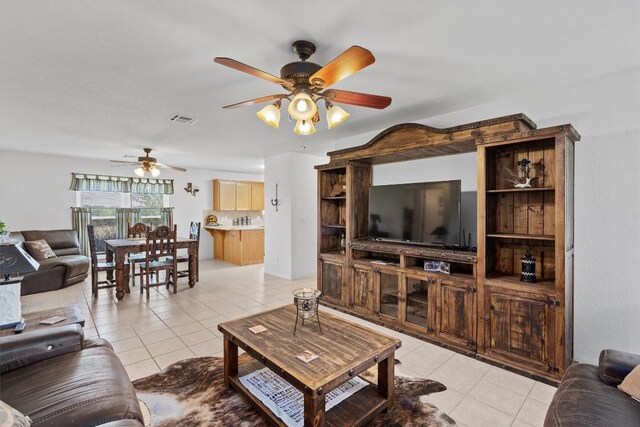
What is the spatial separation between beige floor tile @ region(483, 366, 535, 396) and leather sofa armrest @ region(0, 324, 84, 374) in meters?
2.93

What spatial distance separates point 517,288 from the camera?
2.59 metres

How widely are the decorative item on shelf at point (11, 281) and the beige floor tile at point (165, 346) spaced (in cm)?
110

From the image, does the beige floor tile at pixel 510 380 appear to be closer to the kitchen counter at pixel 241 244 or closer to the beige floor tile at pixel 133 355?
the beige floor tile at pixel 133 355

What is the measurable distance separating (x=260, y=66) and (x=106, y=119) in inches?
100

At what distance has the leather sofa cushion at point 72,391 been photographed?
1.29 metres

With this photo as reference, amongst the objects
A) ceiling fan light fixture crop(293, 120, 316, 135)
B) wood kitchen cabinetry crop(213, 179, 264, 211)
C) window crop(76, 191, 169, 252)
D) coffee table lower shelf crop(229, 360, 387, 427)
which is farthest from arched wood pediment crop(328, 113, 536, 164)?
window crop(76, 191, 169, 252)

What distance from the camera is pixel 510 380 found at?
→ 2.49 metres

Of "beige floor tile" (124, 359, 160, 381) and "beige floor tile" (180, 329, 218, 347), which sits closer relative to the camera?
"beige floor tile" (124, 359, 160, 381)

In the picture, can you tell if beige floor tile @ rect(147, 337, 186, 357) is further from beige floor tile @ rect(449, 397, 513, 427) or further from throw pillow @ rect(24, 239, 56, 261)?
throw pillow @ rect(24, 239, 56, 261)

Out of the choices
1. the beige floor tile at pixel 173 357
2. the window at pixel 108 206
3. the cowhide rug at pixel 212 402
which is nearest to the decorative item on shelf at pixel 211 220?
the window at pixel 108 206

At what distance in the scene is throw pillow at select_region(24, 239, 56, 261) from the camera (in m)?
5.28

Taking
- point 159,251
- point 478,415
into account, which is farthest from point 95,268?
point 478,415

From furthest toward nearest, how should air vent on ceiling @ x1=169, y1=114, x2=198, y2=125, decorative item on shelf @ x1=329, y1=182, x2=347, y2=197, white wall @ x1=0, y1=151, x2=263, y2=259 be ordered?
white wall @ x1=0, y1=151, x2=263, y2=259 < decorative item on shelf @ x1=329, y1=182, x2=347, y2=197 < air vent on ceiling @ x1=169, y1=114, x2=198, y2=125

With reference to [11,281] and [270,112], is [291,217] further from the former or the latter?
[11,281]
